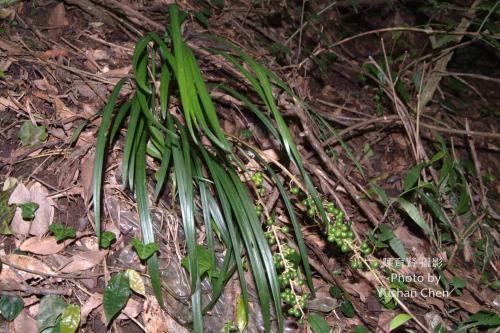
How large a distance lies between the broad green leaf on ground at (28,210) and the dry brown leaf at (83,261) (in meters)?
0.21

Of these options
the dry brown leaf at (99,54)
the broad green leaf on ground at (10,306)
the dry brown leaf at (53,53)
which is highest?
the dry brown leaf at (53,53)

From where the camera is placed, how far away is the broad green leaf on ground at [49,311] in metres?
1.52

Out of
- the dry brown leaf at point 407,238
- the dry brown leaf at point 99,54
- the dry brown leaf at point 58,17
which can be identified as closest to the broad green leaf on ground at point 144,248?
the dry brown leaf at point 99,54

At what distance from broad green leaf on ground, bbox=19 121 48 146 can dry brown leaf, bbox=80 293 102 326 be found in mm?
703

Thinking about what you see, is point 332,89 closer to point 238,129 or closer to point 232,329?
point 238,129

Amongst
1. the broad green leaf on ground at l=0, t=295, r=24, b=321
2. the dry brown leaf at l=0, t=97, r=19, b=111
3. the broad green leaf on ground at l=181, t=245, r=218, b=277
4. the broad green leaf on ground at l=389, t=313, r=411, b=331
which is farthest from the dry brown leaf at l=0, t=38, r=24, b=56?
the broad green leaf on ground at l=389, t=313, r=411, b=331

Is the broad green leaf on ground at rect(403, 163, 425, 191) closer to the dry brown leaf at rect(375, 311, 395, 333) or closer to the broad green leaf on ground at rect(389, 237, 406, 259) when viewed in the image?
the broad green leaf on ground at rect(389, 237, 406, 259)

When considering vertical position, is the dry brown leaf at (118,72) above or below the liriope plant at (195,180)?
above

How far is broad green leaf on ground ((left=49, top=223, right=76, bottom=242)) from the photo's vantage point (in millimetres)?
1640

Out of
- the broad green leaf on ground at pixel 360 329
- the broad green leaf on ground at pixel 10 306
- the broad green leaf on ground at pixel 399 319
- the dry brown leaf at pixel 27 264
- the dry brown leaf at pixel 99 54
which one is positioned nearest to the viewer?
the broad green leaf on ground at pixel 10 306

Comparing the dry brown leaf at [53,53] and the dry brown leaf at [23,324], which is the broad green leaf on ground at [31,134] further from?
the dry brown leaf at [23,324]

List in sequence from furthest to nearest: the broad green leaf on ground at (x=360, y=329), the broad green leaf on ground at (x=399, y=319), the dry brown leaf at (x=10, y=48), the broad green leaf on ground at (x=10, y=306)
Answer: the dry brown leaf at (x=10, y=48), the broad green leaf on ground at (x=360, y=329), the broad green leaf on ground at (x=399, y=319), the broad green leaf on ground at (x=10, y=306)

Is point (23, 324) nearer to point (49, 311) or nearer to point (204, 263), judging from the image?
point (49, 311)

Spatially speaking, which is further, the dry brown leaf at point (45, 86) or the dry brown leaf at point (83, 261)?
the dry brown leaf at point (45, 86)
